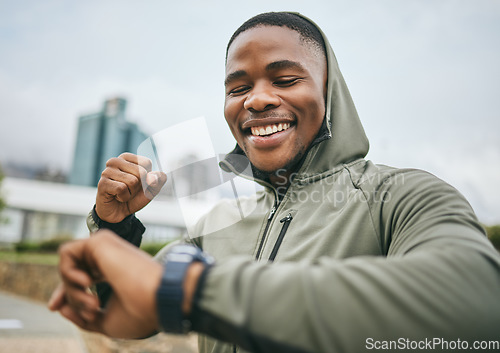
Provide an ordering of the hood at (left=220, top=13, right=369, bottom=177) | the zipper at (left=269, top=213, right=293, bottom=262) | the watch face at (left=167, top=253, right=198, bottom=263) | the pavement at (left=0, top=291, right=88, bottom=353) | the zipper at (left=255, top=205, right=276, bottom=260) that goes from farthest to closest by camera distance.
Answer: the pavement at (left=0, top=291, right=88, bottom=353) → the hood at (left=220, top=13, right=369, bottom=177) → the zipper at (left=255, top=205, right=276, bottom=260) → the zipper at (left=269, top=213, right=293, bottom=262) → the watch face at (left=167, top=253, right=198, bottom=263)

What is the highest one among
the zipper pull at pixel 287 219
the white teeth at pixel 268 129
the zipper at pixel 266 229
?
the white teeth at pixel 268 129

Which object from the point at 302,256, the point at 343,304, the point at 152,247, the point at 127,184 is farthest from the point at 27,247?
the point at 343,304

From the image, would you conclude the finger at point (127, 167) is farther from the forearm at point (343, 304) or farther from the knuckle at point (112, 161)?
the forearm at point (343, 304)

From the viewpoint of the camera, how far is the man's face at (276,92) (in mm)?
1863

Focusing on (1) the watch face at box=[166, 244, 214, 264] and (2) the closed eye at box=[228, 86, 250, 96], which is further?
(2) the closed eye at box=[228, 86, 250, 96]

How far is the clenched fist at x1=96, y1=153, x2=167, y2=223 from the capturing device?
1.88 metres

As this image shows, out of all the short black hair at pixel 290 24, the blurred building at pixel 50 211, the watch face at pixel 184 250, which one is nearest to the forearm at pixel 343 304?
the watch face at pixel 184 250

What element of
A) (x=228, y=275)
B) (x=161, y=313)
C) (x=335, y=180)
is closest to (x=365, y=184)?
(x=335, y=180)

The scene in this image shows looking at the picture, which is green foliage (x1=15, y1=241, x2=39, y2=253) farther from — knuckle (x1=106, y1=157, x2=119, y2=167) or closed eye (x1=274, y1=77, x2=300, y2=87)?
closed eye (x1=274, y1=77, x2=300, y2=87)

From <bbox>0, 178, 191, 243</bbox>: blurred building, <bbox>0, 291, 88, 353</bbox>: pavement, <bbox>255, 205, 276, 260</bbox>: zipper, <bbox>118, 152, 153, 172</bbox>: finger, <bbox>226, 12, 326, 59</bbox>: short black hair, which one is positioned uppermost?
<bbox>226, 12, 326, 59</bbox>: short black hair

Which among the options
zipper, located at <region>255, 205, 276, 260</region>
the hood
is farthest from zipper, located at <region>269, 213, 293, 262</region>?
the hood

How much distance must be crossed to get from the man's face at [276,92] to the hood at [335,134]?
0.05 m

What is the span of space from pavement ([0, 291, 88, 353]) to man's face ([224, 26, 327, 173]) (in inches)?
311

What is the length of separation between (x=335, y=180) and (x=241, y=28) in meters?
1.06
